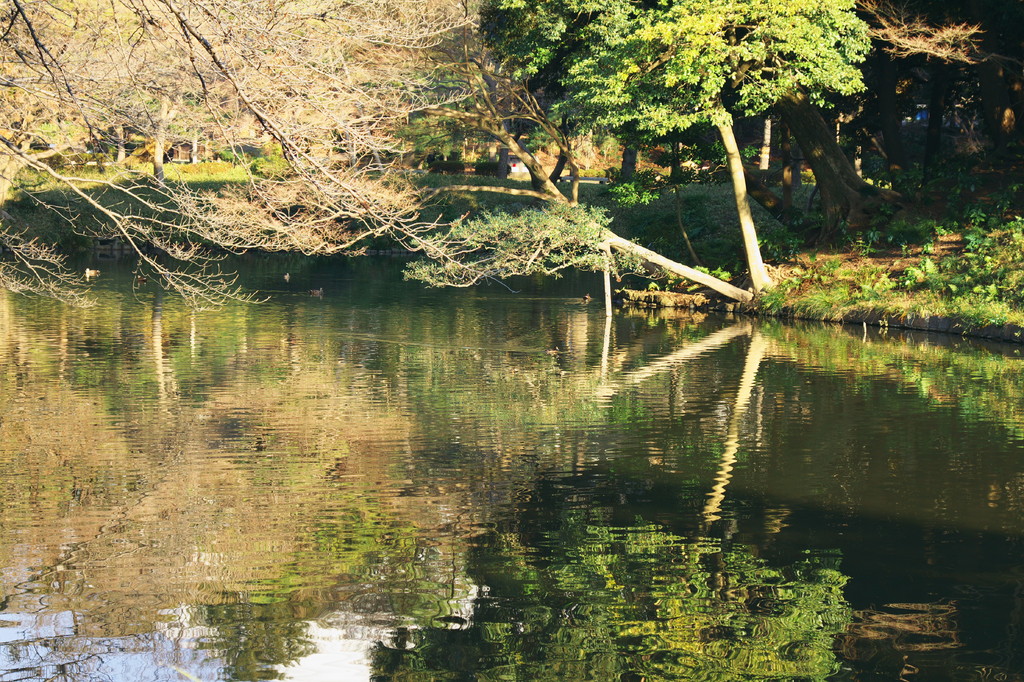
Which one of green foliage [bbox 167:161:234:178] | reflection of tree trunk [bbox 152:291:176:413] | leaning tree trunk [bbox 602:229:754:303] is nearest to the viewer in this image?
reflection of tree trunk [bbox 152:291:176:413]

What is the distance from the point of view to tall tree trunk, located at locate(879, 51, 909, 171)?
103ft

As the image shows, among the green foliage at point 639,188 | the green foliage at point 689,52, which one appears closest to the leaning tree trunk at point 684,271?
the green foliage at point 639,188

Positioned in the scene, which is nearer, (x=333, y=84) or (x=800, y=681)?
(x=800, y=681)

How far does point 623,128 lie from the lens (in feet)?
88.9

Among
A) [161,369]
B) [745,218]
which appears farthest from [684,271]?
[161,369]

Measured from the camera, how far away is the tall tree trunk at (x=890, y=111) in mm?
31344

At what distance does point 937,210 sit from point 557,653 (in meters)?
25.2

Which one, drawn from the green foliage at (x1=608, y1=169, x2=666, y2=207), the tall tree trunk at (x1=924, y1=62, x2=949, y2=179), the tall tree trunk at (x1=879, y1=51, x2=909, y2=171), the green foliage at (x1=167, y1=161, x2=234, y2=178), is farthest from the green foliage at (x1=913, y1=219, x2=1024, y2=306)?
the green foliage at (x1=167, y1=161, x2=234, y2=178)

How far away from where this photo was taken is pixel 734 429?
46.7 ft

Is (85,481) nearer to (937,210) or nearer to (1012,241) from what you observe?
(1012,241)

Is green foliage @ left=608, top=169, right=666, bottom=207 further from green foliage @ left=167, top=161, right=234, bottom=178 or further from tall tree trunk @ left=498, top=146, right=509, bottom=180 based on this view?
green foliage @ left=167, top=161, right=234, bottom=178

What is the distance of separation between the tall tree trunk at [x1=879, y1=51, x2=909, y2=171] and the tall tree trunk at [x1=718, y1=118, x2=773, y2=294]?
5992mm

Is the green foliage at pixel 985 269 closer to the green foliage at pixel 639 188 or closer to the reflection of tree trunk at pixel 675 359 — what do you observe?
the reflection of tree trunk at pixel 675 359

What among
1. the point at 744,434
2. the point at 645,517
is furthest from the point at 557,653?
the point at 744,434
